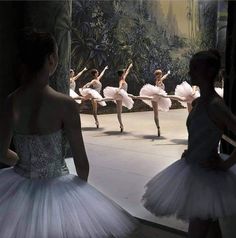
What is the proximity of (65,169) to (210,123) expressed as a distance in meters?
0.90

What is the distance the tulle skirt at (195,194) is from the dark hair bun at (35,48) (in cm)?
117

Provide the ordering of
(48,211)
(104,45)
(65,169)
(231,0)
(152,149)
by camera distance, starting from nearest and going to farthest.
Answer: (48,211), (65,169), (231,0), (152,149), (104,45)

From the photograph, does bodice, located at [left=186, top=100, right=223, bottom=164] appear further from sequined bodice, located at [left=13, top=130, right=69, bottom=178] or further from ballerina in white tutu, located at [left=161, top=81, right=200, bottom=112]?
ballerina in white tutu, located at [left=161, top=81, right=200, bottom=112]

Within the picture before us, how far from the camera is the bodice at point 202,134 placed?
2.79m

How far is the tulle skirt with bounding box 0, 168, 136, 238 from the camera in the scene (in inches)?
89.7

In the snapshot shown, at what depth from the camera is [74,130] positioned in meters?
2.39

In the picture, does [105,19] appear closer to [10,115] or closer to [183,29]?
[183,29]

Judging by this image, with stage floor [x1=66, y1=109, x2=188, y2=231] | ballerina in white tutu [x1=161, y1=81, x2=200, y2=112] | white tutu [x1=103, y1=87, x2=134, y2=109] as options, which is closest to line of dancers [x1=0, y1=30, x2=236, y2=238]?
stage floor [x1=66, y1=109, x2=188, y2=231]

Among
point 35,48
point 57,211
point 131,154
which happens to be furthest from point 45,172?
point 131,154

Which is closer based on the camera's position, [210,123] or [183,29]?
[210,123]

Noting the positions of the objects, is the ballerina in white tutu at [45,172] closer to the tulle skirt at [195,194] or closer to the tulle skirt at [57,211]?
the tulle skirt at [57,211]

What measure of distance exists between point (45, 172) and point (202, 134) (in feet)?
3.23

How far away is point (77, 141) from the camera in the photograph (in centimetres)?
241

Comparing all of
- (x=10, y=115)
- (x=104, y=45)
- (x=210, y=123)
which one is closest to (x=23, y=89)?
(x=10, y=115)
